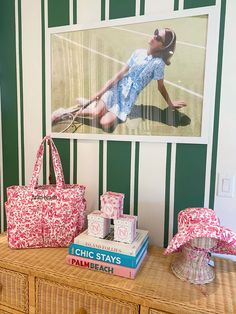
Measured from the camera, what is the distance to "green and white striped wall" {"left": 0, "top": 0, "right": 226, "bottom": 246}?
1267mm

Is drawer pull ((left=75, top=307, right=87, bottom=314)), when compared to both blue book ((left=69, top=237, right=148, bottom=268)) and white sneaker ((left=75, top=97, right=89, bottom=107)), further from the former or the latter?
white sneaker ((left=75, top=97, right=89, bottom=107))

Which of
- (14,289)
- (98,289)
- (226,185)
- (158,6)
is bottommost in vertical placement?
(14,289)

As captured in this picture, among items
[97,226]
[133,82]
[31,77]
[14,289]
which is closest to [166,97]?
[133,82]

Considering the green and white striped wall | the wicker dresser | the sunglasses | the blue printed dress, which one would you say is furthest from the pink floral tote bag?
the sunglasses

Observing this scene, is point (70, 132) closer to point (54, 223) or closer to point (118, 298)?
point (54, 223)

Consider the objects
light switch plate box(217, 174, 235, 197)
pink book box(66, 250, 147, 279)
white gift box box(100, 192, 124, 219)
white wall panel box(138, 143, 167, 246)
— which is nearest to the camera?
pink book box(66, 250, 147, 279)

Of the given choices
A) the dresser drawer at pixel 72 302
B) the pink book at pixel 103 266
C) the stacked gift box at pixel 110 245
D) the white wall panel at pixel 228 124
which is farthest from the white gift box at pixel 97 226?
the white wall panel at pixel 228 124

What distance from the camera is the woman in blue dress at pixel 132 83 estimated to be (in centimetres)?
125

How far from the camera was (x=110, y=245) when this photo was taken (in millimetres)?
1061

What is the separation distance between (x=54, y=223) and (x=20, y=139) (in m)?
0.69

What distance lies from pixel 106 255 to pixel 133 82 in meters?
0.89

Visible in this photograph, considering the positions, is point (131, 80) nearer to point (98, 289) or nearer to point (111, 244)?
point (111, 244)

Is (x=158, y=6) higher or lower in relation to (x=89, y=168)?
higher

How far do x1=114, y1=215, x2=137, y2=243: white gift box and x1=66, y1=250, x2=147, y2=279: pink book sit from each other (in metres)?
0.12
